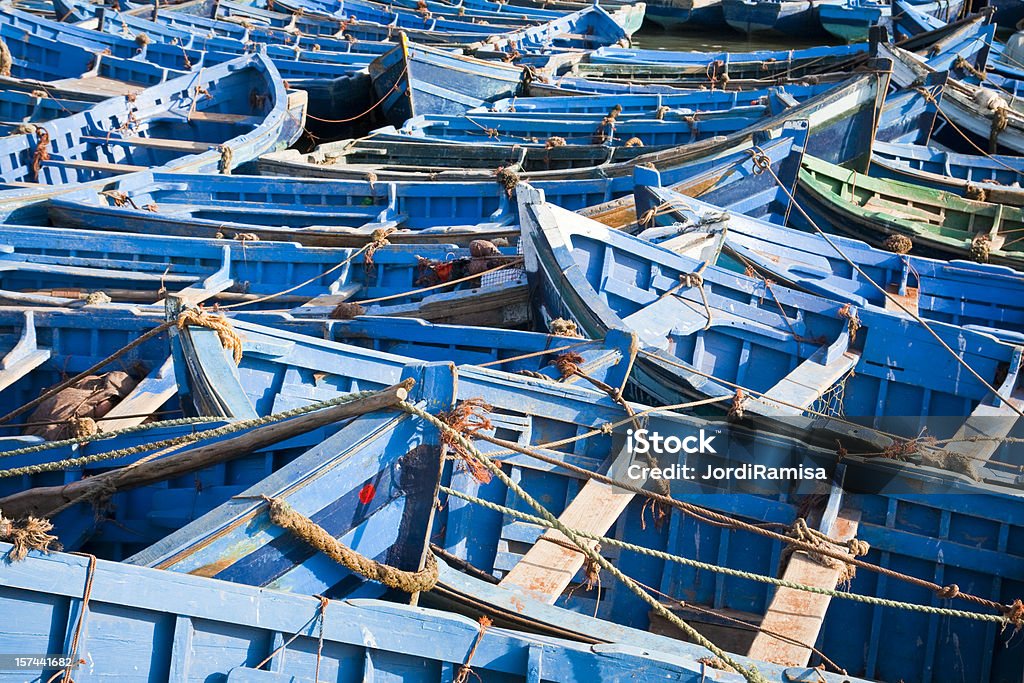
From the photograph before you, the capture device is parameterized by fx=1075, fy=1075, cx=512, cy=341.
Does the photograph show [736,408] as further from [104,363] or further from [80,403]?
[80,403]

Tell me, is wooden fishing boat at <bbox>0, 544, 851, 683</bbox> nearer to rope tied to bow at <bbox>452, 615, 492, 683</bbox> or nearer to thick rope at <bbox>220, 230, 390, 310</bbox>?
rope tied to bow at <bbox>452, 615, 492, 683</bbox>

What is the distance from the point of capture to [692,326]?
849cm

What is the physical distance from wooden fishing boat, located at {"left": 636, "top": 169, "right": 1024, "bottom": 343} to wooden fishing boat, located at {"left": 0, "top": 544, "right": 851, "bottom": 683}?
17.4 ft

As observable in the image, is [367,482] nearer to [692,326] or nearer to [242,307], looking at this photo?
[692,326]

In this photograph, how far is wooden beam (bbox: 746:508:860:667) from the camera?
5.53m

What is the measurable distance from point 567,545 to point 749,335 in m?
3.39

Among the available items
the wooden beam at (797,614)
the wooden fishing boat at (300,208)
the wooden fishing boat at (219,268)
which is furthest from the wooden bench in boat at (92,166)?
the wooden beam at (797,614)

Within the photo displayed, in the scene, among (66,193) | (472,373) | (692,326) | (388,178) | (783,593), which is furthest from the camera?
(388,178)

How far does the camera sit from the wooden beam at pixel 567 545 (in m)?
5.75

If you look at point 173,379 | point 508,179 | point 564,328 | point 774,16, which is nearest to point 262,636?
point 564,328

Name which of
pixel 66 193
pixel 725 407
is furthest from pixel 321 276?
pixel 725 407

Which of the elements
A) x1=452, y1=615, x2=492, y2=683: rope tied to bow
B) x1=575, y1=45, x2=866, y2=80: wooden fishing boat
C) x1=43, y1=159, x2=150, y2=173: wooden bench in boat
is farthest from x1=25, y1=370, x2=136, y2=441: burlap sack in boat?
x1=575, y1=45, x2=866, y2=80: wooden fishing boat

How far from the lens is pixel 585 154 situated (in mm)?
13594

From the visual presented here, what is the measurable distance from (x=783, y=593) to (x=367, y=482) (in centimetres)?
244
